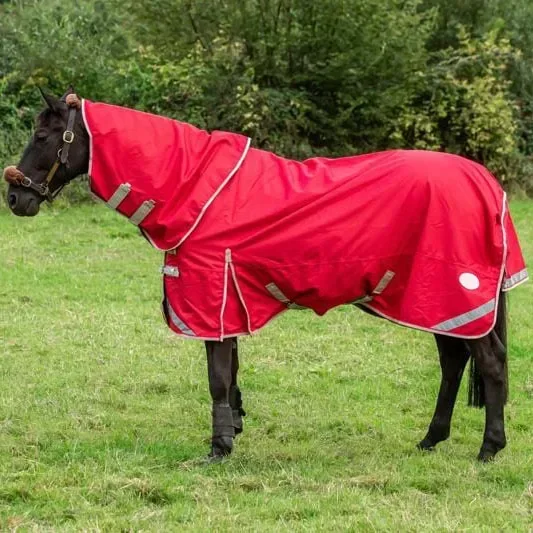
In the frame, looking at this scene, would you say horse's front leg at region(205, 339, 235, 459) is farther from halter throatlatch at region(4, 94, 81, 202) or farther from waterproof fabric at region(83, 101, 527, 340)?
halter throatlatch at region(4, 94, 81, 202)

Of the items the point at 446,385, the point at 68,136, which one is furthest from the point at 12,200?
the point at 446,385

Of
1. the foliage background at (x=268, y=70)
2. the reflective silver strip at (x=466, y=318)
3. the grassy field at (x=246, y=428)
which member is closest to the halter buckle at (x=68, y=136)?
the grassy field at (x=246, y=428)

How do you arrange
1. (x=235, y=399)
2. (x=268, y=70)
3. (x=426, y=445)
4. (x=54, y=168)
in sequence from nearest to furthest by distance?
1. (x=54, y=168)
2. (x=426, y=445)
3. (x=235, y=399)
4. (x=268, y=70)

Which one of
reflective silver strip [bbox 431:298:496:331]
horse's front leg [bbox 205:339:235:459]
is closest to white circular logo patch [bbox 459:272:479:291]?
reflective silver strip [bbox 431:298:496:331]

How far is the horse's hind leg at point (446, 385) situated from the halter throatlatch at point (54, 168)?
2231mm

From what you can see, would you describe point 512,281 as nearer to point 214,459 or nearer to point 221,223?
point 221,223

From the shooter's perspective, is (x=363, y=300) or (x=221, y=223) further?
(x=363, y=300)

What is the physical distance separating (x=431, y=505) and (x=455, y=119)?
14461mm

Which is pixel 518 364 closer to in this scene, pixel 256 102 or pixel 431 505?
pixel 431 505

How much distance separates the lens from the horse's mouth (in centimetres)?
507

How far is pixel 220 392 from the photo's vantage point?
16.9ft

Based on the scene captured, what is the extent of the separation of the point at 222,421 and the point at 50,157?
63.5 inches

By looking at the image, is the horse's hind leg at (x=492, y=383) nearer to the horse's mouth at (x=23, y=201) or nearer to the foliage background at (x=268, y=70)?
the horse's mouth at (x=23, y=201)

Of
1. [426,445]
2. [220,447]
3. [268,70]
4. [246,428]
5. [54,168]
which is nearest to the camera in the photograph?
[54,168]
